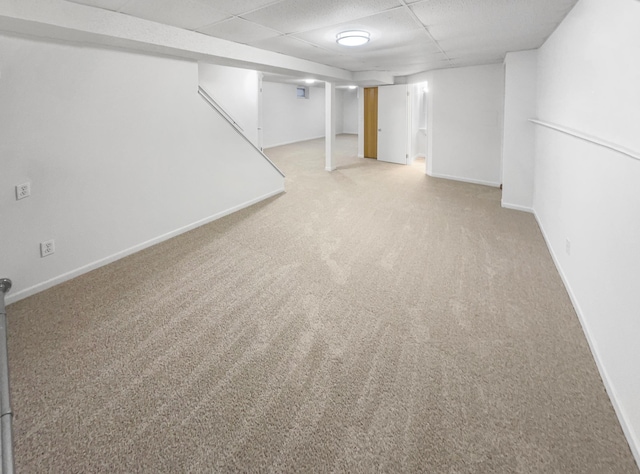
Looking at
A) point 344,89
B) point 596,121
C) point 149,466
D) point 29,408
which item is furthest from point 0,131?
point 344,89

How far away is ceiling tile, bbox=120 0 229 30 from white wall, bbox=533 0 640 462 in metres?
2.83

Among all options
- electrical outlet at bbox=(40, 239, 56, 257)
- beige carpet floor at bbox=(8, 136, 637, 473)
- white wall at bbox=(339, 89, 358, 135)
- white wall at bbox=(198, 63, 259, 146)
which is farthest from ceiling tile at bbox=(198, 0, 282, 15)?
white wall at bbox=(339, 89, 358, 135)

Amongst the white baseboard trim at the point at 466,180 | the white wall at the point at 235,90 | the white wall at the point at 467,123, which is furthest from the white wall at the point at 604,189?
the white wall at the point at 235,90

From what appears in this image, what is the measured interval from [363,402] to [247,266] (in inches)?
76.0

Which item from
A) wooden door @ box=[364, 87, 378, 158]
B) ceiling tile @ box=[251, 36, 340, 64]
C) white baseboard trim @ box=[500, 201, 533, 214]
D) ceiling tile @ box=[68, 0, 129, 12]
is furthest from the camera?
wooden door @ box=[364, 87, 378, 158]

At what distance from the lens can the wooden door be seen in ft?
31.8

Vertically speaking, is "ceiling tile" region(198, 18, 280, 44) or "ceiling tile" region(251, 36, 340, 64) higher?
"ceiling tile" region(251, 36, 340, 64)

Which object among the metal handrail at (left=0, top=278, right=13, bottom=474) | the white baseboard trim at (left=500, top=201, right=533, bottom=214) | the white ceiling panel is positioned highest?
the white ceiling panel

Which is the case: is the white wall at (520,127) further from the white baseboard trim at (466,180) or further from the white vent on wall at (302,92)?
the white vent on wall at (302,92)

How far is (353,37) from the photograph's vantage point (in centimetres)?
369

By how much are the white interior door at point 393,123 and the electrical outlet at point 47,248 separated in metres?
8.12

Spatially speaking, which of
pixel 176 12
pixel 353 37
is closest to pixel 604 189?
pixel 353 37

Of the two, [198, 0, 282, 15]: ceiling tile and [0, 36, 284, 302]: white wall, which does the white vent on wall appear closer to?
[0, 36, 284, 302]: white wall

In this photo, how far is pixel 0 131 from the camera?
251cm
